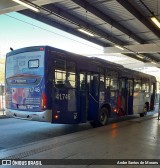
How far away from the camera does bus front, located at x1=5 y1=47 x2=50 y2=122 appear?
8.73 metres

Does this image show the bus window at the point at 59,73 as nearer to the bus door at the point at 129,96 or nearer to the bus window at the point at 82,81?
the bus window at the point at 82,81

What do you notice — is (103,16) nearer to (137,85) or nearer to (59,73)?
(137,85)

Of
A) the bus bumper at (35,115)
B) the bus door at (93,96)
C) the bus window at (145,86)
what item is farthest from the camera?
the bus window at (145,86)

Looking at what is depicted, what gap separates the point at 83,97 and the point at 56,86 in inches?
68.1

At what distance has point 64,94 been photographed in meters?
9.30

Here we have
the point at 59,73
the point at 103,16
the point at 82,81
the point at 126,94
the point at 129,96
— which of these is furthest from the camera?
the point at 129,96

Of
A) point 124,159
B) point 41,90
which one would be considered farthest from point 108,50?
point 124,159

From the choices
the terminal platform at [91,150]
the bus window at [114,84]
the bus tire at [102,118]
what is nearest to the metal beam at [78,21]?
the bus window at [114,84]

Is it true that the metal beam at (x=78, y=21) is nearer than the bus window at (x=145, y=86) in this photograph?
Yes

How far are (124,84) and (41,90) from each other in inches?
253

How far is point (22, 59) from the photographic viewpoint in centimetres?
934

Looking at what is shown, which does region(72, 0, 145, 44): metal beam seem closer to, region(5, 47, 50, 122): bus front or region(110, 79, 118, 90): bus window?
region(110, 79, 118, 90): bus window

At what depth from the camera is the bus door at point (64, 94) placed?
29.4ft

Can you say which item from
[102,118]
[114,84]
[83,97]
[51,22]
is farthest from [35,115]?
[51,22]
